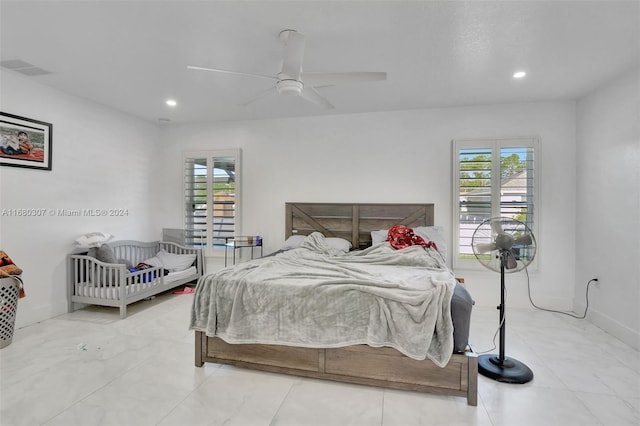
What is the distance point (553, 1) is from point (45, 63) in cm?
405

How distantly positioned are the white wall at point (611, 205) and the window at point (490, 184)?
19.5 inches

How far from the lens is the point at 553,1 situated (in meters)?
2.00

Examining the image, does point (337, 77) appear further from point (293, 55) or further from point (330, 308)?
point (330, 308)

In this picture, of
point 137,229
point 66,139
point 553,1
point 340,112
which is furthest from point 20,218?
point 553,1

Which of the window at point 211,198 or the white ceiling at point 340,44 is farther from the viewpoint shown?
the window at point 211,198

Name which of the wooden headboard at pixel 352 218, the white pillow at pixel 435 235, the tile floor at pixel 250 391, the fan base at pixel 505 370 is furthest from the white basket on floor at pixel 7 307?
the white pillow at pixel 435 235

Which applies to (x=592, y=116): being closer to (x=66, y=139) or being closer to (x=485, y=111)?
(x=485, y=111)

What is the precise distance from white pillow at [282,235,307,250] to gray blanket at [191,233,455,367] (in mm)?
1402

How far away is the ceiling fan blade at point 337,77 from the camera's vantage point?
2.23 meters

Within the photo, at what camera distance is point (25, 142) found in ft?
10.7

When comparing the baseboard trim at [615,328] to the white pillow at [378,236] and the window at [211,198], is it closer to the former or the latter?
the white pillow at [378,236]

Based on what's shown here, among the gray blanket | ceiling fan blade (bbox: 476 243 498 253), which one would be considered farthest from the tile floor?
ceiling fan blade (bbox: 476 243 498 253)

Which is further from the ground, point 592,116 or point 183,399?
point 592,116

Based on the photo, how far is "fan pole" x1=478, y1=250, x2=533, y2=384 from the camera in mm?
2279
